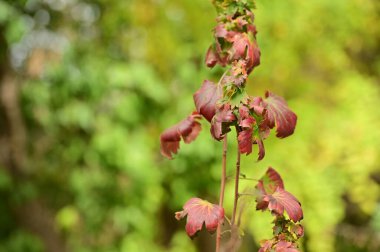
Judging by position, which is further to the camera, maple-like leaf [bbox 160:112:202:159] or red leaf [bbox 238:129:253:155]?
maple-like leaf [bbox 160:112:202:159]

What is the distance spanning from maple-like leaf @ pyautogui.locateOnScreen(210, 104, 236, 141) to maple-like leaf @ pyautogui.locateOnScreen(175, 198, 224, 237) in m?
0.17

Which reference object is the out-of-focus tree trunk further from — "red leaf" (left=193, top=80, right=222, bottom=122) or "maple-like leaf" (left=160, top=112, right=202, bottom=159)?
"red leaf" (left=193, top=80, right=222, bottom=122)

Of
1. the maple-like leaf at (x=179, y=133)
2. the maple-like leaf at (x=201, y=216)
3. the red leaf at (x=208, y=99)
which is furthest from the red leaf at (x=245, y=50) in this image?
the maple-like leaf at (x=201, y=216)

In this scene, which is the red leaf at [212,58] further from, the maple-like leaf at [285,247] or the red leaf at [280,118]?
the maple-like leaf at [285,247]

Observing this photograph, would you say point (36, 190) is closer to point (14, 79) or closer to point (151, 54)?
point (14, 79)


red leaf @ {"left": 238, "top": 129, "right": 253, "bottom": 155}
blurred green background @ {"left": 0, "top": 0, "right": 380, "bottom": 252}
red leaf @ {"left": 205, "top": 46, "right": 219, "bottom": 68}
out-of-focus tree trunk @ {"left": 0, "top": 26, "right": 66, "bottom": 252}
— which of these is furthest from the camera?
out-of-focus tree trunk @ {"left": 0, "top": 26, "right": 66, "bottom": 252}

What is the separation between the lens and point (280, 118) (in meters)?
1.41

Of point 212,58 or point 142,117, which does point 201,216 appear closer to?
point 212,58

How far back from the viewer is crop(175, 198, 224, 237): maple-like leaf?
4.47 feet

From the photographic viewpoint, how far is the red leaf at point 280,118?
1396mm

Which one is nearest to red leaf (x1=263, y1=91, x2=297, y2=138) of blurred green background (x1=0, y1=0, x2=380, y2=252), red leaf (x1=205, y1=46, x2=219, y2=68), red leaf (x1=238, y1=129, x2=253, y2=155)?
red leaf (x1=238, y1=129, x2=253, y2=155)

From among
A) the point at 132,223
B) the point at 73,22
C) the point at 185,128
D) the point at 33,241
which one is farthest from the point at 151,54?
the point at 185,128

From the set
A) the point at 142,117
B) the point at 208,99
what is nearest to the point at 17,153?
the point at 142,117

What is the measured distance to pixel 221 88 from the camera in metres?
1.40
